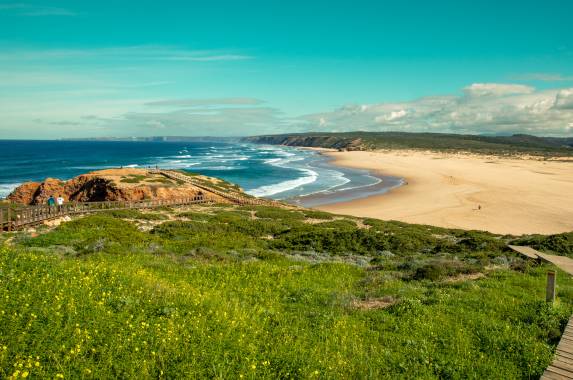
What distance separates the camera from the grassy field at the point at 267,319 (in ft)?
18.2

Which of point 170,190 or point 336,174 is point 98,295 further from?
point 336,174

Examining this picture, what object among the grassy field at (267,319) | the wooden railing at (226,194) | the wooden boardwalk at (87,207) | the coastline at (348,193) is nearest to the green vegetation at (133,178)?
the wooden railing at (226,194)

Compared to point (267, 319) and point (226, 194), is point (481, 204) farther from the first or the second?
point (267, 319)

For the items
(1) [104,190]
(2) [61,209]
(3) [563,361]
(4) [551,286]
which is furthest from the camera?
(1) [104,190]

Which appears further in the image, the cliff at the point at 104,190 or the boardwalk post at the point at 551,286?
the cliff at the point at 104,190

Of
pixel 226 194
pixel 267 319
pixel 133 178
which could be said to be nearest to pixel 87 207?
pixel 133 178

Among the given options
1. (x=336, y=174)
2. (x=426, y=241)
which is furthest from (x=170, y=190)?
(x=336, y=174)

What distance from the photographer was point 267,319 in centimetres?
764

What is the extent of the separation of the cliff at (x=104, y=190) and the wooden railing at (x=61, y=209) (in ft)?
6.08

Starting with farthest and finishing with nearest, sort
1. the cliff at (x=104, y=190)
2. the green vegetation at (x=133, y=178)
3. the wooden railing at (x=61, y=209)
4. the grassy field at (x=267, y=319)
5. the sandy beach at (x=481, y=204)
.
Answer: the green vegetation at (x=133, y=178), the sandy beach at (x=481, y=204), the cliff at (x=104, y=190), the wooden railing at (x=61, y=209), the grassy field at (x=267, y=319)

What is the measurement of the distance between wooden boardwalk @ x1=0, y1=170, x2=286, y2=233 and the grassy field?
32.1 feet

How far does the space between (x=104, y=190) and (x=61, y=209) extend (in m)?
9.39

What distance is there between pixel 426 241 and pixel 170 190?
23.2m

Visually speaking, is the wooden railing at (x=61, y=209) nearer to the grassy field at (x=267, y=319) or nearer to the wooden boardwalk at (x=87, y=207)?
the wooden boardwalk at (x=87, y=207)
